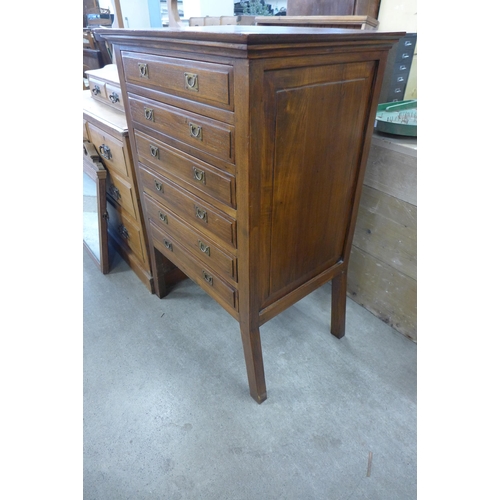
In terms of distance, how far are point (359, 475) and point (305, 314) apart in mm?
754

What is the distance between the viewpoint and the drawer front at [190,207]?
1.07 metres

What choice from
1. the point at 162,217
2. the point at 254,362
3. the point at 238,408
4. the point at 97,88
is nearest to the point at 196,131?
the point at 162,217

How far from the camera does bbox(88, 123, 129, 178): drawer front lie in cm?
156

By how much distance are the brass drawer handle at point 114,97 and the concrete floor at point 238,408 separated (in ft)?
3.34

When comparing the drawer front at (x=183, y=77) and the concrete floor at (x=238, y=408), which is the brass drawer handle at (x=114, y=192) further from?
the drawer front at (x=183, y=77)

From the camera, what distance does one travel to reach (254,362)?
124 centimetres

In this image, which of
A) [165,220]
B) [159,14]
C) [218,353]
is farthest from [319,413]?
[159,14]

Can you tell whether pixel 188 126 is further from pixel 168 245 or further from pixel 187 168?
pixel 168 245

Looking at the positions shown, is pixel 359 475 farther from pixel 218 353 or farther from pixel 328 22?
pixel 328 22

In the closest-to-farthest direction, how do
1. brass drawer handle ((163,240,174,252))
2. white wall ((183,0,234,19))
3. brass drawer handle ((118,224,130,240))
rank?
brass drawer handle ((163,240,174,252)), brass drawer handle ((118,224,130,240)), white wall ((183,0,234,19))

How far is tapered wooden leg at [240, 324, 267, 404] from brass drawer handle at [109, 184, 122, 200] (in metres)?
1.04

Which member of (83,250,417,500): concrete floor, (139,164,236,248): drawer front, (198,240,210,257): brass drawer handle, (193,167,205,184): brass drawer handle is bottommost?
(83,250,417,500): concrete floor

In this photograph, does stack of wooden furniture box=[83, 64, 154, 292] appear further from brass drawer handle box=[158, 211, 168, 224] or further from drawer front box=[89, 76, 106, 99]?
brass drawer handle box=[158, 211, 168, 224]

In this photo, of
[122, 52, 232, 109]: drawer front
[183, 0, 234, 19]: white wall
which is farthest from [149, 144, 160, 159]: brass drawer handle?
[183, 0, 234, 19]: white wall
